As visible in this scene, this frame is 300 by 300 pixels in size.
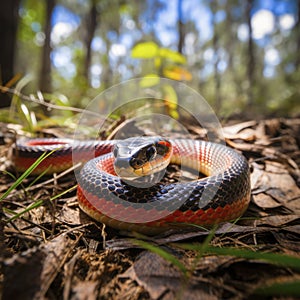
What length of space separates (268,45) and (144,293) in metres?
57.3

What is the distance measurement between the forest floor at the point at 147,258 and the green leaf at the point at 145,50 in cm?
344

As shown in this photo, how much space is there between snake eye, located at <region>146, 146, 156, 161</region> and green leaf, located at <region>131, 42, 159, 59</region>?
10.1ft

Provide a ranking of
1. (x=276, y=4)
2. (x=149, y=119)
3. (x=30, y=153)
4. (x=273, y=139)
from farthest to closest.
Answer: (x=276, y=4), (x=149, y=119), (x=273, y=139), (x=30, y=153)

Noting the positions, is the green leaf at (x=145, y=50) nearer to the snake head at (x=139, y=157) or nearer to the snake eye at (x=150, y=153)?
the snake head at (x=139, y=157)

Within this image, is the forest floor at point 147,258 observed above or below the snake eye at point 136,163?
below

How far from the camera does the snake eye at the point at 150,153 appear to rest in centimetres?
262

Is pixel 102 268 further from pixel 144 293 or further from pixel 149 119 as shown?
pixel 149 119

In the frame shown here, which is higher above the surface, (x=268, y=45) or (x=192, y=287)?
(x=192, y=287)

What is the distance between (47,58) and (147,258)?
1104 centimetres

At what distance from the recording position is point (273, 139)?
429cm

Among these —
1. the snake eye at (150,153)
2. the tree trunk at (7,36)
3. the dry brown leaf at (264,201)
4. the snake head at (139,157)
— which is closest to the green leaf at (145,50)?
the snake head at (139,157)

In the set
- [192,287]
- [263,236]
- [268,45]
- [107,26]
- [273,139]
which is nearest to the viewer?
[192,287]

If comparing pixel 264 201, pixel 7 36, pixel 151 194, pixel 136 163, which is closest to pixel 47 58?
pixel 7 36

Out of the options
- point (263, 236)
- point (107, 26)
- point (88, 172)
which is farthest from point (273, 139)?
point (107, 26)
